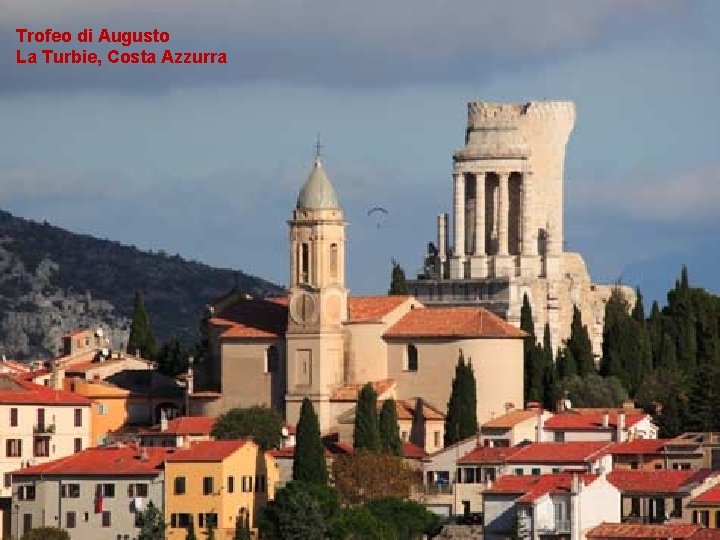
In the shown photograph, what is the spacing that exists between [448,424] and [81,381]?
44.9 ft

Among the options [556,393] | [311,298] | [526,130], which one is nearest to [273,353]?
[311,298]

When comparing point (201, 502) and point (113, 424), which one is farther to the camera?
point (113, 424)

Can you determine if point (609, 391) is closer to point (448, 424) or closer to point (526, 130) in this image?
point (448, 424)

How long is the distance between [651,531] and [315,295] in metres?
21.4

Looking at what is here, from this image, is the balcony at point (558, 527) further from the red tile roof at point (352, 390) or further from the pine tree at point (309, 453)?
the red tile roof at point (352, 390)

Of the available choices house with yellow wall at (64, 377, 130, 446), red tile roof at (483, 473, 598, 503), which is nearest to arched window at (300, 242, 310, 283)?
house with yellow wall at (64, 377, 130, 446)

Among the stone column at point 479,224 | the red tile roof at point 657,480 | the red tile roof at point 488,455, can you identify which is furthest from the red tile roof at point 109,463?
the stone column at point 479,224

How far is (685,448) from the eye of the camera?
101 meters

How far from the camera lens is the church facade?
109750mm

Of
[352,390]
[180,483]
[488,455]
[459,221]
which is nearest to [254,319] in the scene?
[352,390]

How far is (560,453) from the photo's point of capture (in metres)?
101

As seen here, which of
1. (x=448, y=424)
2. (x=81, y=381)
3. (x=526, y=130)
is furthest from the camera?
(x=526, y=130)

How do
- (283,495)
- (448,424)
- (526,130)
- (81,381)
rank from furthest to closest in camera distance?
1. (526,130)
2. (81,381)
3. (448,424)
4. (283,495)

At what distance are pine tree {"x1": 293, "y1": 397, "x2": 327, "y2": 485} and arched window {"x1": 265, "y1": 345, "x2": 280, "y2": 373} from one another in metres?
9.57
